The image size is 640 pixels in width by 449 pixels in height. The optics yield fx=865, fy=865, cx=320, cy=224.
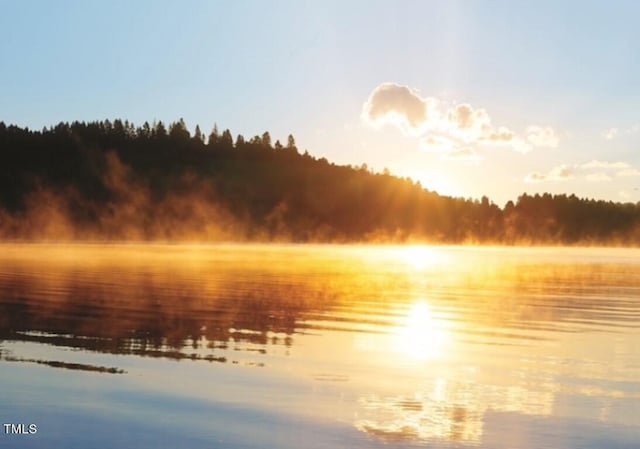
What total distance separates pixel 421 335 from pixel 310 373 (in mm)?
8179

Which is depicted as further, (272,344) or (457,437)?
(272,344)

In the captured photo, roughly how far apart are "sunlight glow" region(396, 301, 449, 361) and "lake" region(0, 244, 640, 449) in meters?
0.06

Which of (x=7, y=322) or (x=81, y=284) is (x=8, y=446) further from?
(x=81, y=284)

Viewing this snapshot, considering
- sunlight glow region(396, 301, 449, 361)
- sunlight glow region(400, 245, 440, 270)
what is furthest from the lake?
sunlight glow region(400, 245, 440, 270)

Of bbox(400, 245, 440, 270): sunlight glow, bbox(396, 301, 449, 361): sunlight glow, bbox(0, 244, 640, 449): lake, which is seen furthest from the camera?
bbox(400, 245, 440, 270): sunlight glow

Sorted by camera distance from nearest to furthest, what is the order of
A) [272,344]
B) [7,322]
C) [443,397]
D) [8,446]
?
1. [8,446]
2. [443,397]
3. [272,344]
4. [7,322]

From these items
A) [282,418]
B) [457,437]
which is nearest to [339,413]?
[282,418]

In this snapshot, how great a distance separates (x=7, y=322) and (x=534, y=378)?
16223mm

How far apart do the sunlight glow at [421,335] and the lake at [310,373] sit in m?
0.06

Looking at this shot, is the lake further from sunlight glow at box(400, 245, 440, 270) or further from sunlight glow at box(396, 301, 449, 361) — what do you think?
sunlight glow at box(400, 245, 440, 270)

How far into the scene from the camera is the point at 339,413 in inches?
618

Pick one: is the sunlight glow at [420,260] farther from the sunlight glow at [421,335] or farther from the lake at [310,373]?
the lake at [310,373]

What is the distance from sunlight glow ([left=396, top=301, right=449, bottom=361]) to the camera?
23.7 meters

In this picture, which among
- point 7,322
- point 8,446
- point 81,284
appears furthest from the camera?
point 81,284
